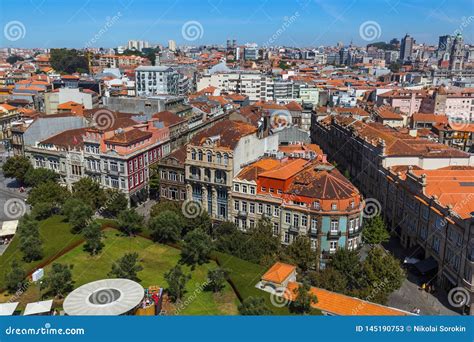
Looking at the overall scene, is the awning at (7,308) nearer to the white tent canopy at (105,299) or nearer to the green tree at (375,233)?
the white tent canopy at (105,299)

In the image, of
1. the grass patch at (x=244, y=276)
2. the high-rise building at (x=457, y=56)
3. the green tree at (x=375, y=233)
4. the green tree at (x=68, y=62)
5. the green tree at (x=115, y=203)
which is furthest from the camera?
the high-rise building at (x=457, y=56)

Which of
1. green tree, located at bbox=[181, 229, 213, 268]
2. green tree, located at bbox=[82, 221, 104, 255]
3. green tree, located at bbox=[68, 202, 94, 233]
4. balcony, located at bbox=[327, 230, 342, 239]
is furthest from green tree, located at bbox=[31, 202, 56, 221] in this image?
balcony, located at bbox=[327, 230, 342, 239]

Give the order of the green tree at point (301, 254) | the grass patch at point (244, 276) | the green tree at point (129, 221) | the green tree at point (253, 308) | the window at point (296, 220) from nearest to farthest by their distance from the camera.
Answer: the green tree at point (253, 308)
the grass patch at point (244, 276)
the green tree at point (301, 254)
the window at point (296, 220)
the green tree at point (129, 221)

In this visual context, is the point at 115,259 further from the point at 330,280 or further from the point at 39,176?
the point at 39,176

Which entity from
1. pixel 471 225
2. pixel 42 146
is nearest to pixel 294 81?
pixel 42 146

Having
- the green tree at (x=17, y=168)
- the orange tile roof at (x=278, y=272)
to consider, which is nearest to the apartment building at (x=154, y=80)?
the green tree at (x=17, y=168)

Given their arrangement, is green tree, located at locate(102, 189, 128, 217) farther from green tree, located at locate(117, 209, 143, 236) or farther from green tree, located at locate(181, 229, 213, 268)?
green tree, located at locate(181, 229, 213, 268)
